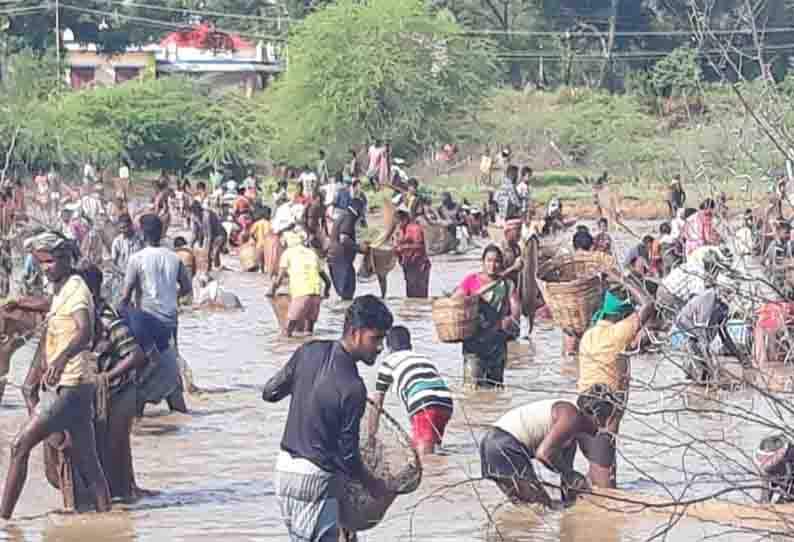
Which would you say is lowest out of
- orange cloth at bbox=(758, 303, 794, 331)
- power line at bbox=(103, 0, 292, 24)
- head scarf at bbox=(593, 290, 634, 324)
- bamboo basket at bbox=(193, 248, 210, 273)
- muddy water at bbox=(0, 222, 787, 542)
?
bamboo basket at bbox=(193, 248, 210, 273)

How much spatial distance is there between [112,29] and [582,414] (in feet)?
193

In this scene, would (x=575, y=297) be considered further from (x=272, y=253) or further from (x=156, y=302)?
(x=272, y=253)

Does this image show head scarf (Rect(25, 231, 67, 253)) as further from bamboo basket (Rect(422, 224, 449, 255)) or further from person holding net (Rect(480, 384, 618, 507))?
bamboo basket (Rect(422, 224, 449, 255))

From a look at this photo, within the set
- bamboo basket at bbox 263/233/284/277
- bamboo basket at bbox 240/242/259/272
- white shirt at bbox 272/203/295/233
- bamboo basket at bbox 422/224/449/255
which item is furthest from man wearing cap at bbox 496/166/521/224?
bamboo basket at bbox 240/242/259/272

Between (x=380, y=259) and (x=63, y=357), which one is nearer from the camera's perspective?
(x=63, y=357)

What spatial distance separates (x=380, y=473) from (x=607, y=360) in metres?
2.77

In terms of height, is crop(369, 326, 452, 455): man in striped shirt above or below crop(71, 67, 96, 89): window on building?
above

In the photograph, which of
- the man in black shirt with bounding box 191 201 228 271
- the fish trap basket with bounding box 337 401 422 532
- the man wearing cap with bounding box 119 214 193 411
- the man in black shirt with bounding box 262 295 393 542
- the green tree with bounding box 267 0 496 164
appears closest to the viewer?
the man in black shirt with bounding box 262 295 393 542

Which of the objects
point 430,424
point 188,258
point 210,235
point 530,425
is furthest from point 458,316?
point 210,235

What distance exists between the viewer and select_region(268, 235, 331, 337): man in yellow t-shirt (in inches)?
732

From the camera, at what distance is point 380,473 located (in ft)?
28.2

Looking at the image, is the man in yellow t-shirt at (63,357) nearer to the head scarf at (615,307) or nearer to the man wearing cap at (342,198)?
the head scarf at (615,307)

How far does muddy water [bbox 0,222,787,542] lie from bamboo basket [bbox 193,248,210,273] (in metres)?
7.05

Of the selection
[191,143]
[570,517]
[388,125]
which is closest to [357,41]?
[388,125]
